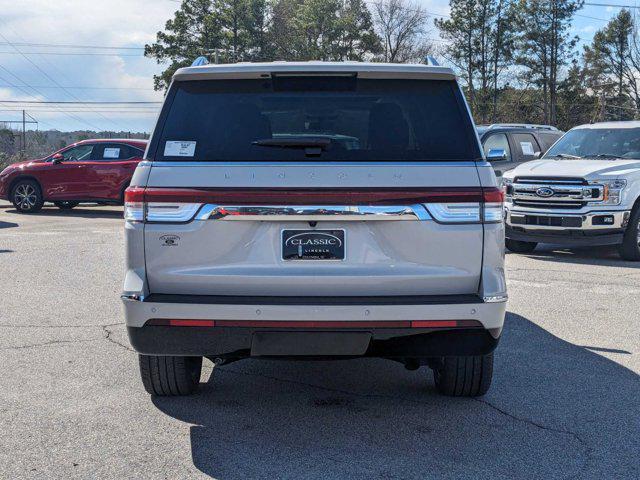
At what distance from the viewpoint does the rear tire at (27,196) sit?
66.4 feet

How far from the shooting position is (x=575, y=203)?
39.7 feet

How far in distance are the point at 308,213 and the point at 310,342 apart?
636 mm

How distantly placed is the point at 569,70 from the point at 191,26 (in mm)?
34346

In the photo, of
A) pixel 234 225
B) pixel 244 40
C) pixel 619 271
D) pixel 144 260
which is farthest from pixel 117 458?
pixel 244 40

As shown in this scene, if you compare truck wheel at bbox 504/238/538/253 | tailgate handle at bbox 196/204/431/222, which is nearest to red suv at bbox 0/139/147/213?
truck wheel at bbox 504/238/538/253

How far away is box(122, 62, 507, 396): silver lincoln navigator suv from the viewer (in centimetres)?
426

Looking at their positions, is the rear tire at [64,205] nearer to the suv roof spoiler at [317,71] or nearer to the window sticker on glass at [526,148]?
the window sticker on glass at [526,148]

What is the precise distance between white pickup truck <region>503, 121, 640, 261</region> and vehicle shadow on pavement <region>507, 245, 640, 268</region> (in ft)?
0.83

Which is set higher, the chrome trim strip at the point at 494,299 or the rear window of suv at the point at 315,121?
the rear window of suv at the point at 315,121

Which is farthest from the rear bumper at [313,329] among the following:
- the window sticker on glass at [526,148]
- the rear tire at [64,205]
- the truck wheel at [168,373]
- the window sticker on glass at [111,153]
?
the rear tire at [64,205]

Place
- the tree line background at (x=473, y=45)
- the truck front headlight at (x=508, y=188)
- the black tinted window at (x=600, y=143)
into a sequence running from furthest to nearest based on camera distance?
the tree line background at (x=473, y=45) < the black tinted window at (x=600, y=143) < the truck front headlight at (x=508, y=188)

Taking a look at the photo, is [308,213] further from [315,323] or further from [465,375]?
[465,375]

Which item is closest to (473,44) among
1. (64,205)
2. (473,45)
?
(473,45)

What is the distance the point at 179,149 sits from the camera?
4.49 metres
